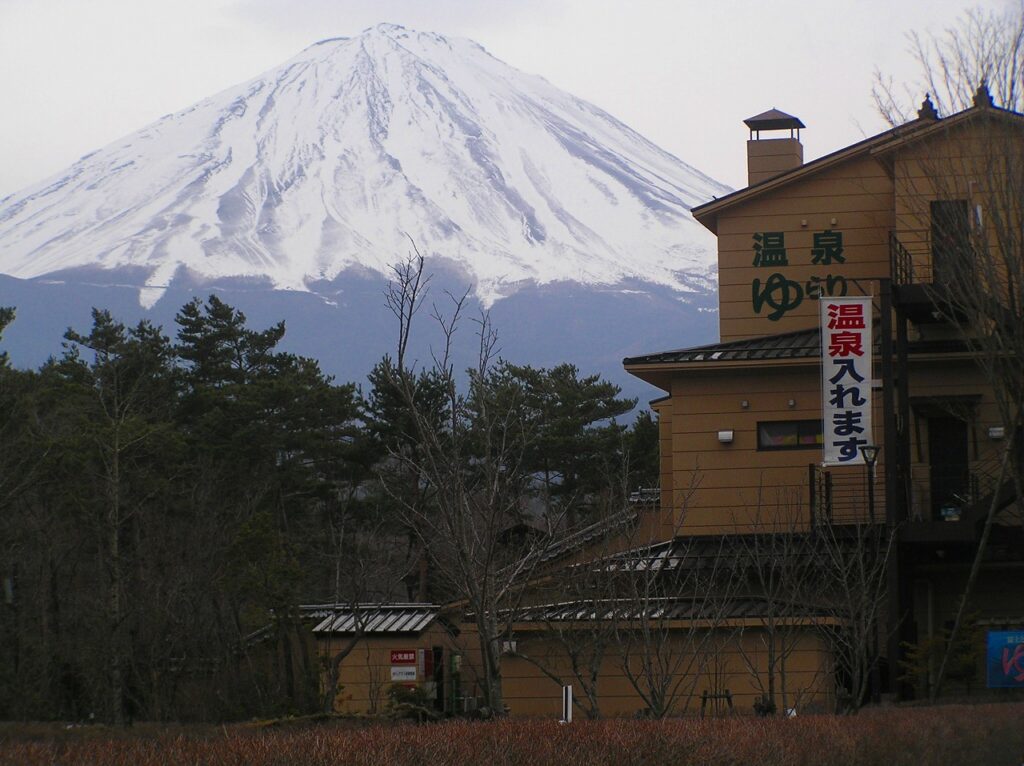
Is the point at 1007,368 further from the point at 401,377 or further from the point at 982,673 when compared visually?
the point at 401,377

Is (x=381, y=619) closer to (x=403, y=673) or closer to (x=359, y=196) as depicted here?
(x=403, y=673)

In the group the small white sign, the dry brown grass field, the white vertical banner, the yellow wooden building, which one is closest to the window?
the yellow wooden building

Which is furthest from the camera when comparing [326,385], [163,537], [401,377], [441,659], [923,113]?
[326,385]

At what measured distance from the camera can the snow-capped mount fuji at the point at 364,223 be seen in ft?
548

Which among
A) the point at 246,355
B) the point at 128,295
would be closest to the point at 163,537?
the point at 246,355

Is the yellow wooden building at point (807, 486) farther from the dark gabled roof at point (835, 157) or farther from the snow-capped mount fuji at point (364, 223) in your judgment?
the snow-capped mount fuji at point (364, 223)

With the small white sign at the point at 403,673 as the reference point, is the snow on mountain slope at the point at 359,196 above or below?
above

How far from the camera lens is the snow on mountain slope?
6658 inches

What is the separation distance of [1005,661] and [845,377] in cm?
447

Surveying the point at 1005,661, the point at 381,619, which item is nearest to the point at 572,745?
the point at 1005,661

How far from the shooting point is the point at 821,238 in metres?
23.7

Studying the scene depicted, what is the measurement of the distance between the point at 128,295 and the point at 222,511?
14343cm

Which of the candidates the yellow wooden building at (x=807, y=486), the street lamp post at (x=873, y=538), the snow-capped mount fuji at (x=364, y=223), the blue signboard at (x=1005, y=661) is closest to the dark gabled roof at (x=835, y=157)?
the yellow wooden building at (x=807, y=486)

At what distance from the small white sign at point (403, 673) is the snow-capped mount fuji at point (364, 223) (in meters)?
131
